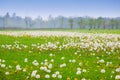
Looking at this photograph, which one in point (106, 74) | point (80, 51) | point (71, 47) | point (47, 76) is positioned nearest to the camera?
point (47, 76)

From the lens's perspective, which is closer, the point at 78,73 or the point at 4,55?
the point at 78,73

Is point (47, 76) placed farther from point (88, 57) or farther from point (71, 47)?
point (71, 47)

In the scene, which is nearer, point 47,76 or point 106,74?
point 47,76

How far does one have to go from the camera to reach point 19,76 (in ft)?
38.0

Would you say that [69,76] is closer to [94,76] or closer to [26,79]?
[94,76]

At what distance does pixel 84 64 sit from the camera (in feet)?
46.2

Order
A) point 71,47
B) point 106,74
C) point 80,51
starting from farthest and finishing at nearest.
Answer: point 71,47
point 80,51
point 106,74

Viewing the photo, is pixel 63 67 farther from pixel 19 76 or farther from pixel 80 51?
pixel 80 51

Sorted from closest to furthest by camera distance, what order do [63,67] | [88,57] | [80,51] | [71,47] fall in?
1. [63,67]
2. [88,57]
3. [80,51]
4. [71,47]

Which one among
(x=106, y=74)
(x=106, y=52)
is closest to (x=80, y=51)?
(x=106, y=52)

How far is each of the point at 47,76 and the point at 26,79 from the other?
0.83 metres

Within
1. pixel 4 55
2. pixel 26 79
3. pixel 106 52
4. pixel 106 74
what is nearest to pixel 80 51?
pixel 106 52

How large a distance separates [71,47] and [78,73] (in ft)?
33.1

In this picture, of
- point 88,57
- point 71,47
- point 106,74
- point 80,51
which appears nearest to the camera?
point 106,74
